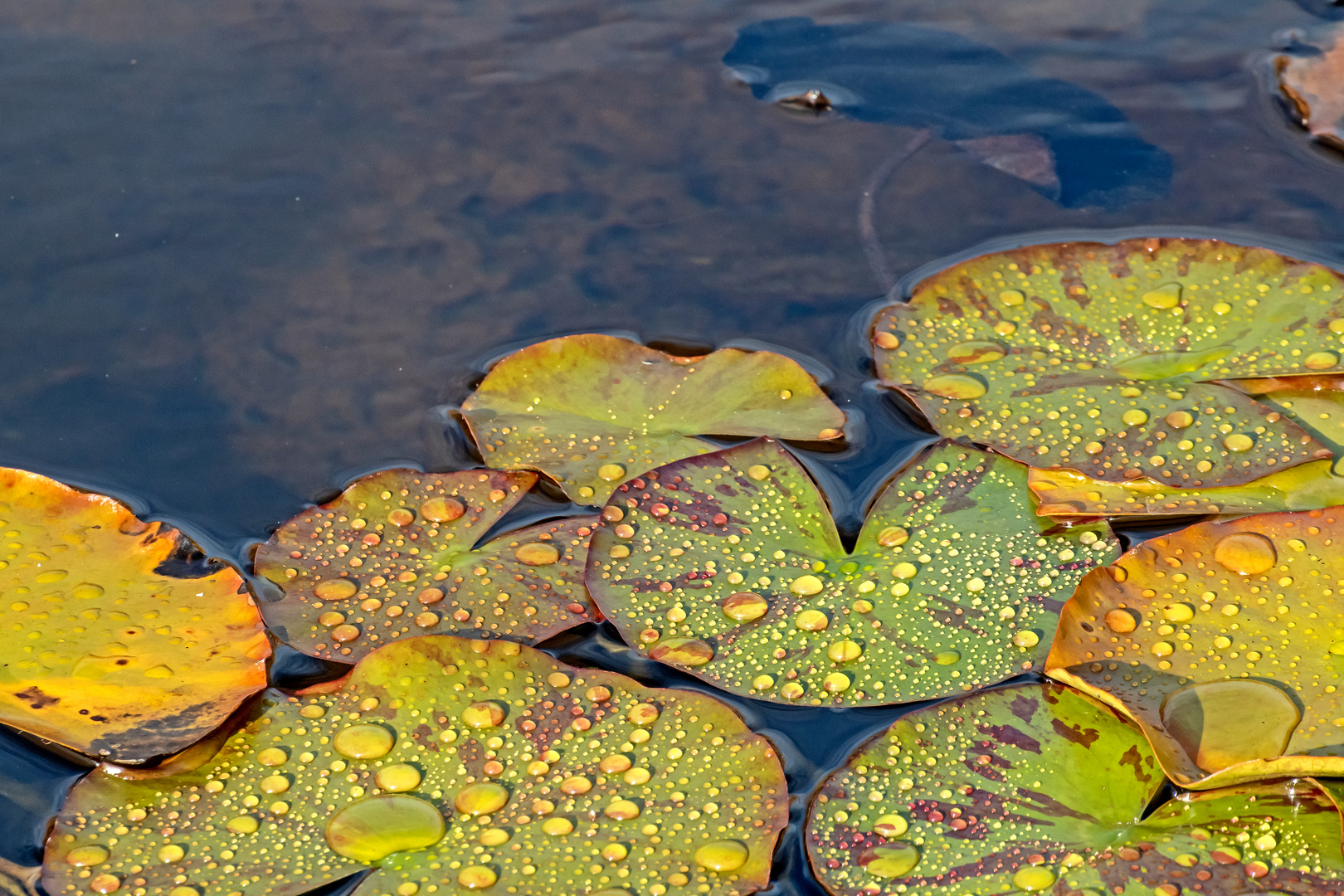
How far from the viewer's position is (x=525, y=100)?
97.0 inches

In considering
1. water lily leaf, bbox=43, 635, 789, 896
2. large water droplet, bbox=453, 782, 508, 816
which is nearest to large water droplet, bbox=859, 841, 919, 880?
water lily leaf, bbox=43, 635, 789, 896

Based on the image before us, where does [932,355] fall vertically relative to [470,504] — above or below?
above

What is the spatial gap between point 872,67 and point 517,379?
4.13ft

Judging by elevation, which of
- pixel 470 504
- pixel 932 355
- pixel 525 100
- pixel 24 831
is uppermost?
pixel 525 100

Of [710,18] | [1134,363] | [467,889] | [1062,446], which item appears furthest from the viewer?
[710,18]

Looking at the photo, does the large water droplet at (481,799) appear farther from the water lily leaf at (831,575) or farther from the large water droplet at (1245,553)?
the large water droplet at (1245,553)

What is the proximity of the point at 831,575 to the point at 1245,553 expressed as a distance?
59 centimetres

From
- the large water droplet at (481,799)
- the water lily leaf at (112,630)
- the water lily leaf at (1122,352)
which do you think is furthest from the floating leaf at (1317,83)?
the water lily leaf at (112,630)

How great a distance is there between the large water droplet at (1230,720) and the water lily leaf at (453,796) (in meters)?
0.52

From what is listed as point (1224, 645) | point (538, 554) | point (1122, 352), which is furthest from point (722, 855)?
point (1122, 352)

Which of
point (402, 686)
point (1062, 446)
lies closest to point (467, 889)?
point (402, 686)

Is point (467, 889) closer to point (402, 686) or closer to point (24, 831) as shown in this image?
point (402, 686)

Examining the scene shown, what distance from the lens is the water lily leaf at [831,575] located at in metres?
1.48

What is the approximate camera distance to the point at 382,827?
1.32m
